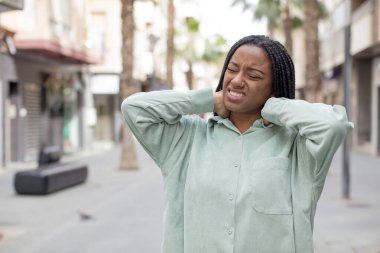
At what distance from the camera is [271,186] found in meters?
1.79

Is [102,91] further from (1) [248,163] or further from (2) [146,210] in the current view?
(1) [248,163]

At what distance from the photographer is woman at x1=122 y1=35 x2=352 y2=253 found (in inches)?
69.9

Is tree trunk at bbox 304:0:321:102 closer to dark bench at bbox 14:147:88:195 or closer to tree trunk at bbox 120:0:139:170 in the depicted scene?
tree trunk at bbox 120:0:139:170

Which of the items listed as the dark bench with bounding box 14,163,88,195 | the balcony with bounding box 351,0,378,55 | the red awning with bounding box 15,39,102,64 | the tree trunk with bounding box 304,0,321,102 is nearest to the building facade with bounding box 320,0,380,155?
the balcony with bounding box 351,0,378,55

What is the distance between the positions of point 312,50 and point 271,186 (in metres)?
14.0

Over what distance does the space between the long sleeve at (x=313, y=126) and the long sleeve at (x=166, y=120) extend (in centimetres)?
29

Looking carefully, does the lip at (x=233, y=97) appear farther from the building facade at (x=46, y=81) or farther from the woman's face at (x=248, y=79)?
the building facade at (x=46, y=81)

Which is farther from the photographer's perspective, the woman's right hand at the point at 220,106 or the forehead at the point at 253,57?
the woman's right hand at the point at 220,106

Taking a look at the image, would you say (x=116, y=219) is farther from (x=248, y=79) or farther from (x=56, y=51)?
(x=56, y=51)

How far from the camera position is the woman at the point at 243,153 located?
1774 mm

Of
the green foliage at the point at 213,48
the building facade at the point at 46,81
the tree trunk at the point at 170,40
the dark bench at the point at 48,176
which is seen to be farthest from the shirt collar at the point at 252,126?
the green foliage at the point at 213,48

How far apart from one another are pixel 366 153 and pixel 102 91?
14489 millimetres

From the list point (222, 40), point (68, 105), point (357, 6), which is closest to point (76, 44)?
point (68, 105)

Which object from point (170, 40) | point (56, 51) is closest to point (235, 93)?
point (56, 51)
